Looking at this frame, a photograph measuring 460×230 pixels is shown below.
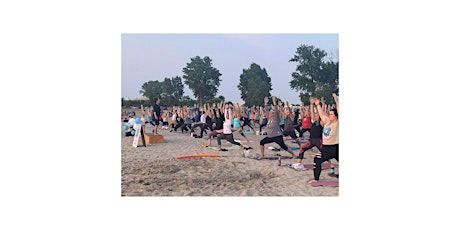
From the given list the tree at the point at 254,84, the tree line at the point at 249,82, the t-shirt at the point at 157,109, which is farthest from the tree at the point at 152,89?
the tree at the point at 254,84

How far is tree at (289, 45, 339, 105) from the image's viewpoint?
392 inches

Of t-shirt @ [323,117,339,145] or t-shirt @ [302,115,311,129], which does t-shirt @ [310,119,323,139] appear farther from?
t-shirt @ [302,115,311,129]

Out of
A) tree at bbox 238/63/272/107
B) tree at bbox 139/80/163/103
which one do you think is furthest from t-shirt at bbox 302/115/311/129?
tree at bbox 139/80/163/103

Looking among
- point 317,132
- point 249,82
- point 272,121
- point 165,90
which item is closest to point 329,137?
point 317,132

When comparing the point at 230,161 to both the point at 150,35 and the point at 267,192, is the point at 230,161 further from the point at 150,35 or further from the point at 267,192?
the point at 150,35

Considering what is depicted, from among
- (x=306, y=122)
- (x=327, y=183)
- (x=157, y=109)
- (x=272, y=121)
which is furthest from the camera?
(x=157, y=109)

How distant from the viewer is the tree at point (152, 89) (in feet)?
29.9

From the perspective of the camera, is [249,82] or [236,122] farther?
[236,122]

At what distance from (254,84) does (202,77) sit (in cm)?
169

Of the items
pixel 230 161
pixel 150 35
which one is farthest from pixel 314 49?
pixel 150 35

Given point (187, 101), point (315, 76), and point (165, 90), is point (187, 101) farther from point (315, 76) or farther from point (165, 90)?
point (315, 76)

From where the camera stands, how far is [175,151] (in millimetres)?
9664

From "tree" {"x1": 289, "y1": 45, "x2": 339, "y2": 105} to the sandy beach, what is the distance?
209cm

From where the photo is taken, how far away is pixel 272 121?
339 inches
